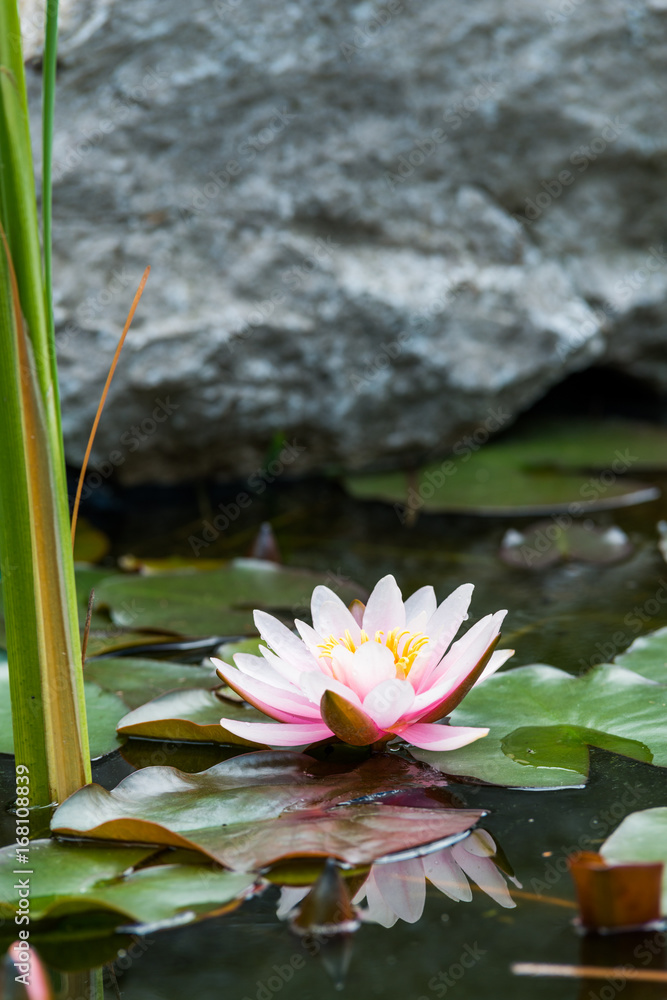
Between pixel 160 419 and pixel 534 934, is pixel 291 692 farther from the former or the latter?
pixel 160 419

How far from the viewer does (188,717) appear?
0.95m

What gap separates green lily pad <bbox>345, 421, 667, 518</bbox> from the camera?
184 centimetres

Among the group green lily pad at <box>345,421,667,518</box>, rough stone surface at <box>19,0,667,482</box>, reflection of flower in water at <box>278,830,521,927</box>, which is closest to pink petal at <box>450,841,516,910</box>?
reflection of flower in water at <box>278,830,521,927</box>

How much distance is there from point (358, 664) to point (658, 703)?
348mm

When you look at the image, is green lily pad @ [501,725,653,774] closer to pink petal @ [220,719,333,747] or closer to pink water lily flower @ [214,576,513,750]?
pink water lily flower @ [214,576,513,750]

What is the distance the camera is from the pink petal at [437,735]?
0.78 metres

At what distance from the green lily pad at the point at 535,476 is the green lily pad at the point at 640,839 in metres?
1.13

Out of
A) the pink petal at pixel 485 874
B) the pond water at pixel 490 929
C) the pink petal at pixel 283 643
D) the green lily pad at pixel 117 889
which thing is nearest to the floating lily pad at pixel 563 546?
the pond water at pixel 490 929

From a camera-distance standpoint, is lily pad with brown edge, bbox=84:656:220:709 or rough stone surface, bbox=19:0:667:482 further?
rough stone surface, bbox=19:0:667:482

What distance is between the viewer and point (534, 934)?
0.62 meters

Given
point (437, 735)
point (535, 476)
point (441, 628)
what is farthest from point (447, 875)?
point (535, 476)

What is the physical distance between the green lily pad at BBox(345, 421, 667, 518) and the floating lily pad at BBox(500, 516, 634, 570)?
0.20m

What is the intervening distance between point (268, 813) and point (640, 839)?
30cm

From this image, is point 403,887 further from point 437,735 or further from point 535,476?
point 535,476
